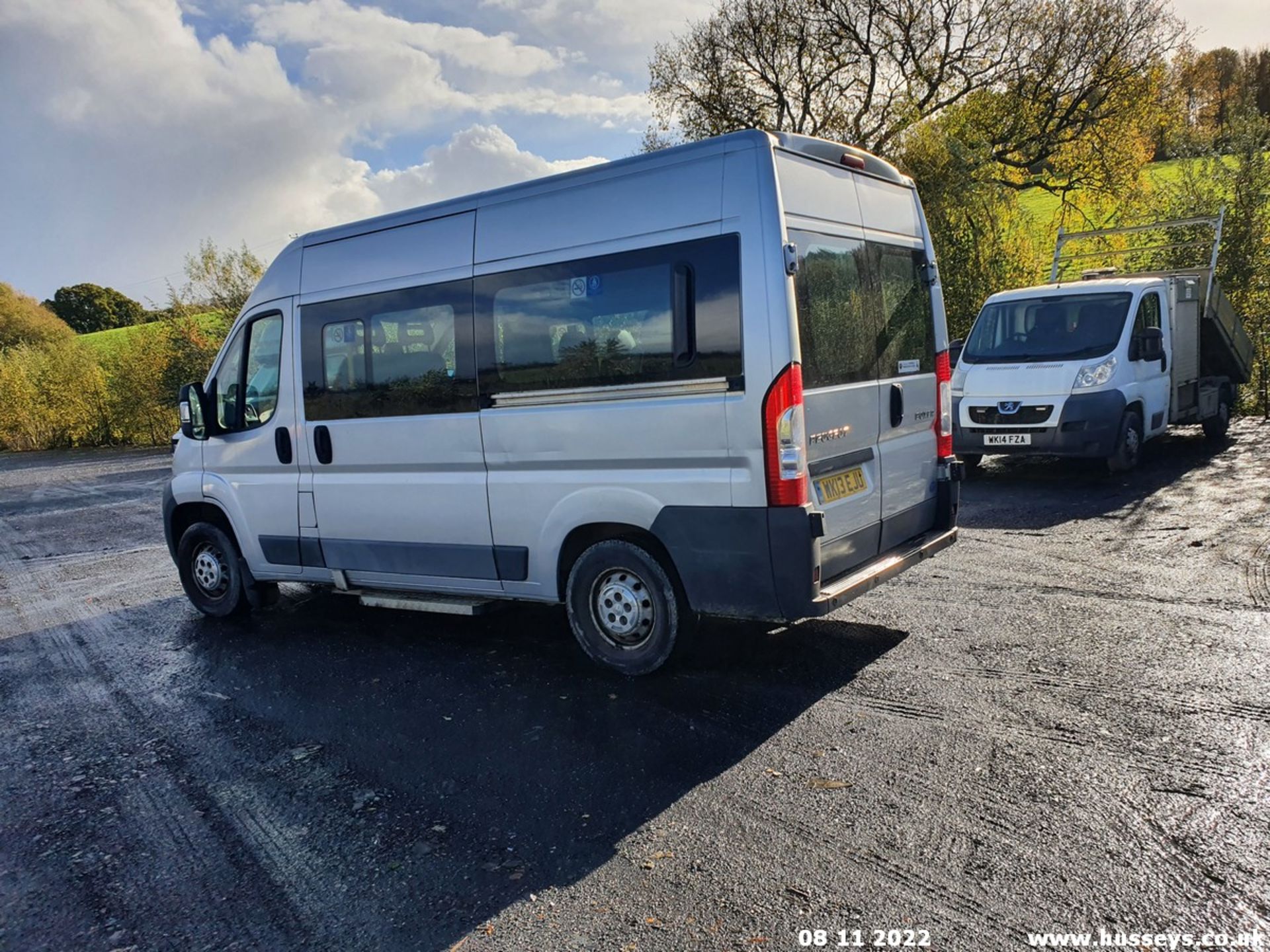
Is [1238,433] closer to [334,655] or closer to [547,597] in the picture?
[547,597]

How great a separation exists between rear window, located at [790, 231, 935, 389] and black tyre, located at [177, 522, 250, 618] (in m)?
4.91

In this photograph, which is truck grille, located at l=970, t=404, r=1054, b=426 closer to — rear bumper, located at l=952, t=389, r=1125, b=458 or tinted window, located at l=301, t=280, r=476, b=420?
rear bumper, located at l=952, t=389, r=1125, b=458

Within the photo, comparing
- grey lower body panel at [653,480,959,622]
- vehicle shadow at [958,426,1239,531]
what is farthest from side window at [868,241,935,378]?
vehicle shadow at [958,426,1239,531]

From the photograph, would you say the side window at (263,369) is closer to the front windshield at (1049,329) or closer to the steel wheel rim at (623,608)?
the steel wheel rim at (623,608)

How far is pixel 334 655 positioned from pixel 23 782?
6.47ft

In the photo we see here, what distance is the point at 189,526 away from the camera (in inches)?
292

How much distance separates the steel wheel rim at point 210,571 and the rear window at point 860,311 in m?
5.05

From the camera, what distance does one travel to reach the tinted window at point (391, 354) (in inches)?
222

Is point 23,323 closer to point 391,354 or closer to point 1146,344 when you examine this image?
point 391,354

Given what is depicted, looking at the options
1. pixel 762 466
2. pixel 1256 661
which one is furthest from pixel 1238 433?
pixel 762 466

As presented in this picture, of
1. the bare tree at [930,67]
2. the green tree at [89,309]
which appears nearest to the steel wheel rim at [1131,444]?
the bare tree at [930,67]

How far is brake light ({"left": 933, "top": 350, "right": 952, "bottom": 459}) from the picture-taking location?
596cm

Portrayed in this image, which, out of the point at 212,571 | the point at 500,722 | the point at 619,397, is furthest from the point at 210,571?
the point at 619,397
